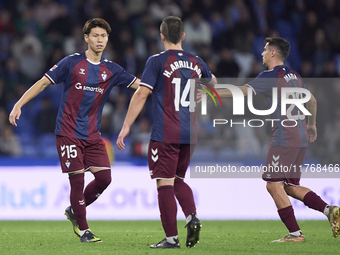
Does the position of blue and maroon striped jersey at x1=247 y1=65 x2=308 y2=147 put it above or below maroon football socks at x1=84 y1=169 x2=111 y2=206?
above

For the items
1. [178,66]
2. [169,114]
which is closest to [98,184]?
[169,114]

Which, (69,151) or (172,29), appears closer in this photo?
(172,29)

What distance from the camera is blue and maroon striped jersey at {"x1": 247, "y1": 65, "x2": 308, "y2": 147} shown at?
6.16 meters

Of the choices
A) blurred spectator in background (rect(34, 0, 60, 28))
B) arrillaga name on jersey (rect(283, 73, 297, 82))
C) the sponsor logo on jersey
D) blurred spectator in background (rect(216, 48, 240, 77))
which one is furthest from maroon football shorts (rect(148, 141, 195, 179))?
blurred spectator in background (rect(34, 0, 60, 28))

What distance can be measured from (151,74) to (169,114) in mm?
399

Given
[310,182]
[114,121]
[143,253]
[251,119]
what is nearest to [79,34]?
[114,121]

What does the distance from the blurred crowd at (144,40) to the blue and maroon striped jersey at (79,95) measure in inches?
172

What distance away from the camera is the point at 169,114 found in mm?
5625

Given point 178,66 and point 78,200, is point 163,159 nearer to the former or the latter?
point 178,66

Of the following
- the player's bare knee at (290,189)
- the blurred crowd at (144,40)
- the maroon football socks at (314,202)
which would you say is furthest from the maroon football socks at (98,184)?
the blurred crowd at (144,40)

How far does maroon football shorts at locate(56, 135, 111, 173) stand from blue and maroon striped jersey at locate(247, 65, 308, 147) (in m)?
1.68

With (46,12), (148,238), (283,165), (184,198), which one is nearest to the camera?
(184,198)

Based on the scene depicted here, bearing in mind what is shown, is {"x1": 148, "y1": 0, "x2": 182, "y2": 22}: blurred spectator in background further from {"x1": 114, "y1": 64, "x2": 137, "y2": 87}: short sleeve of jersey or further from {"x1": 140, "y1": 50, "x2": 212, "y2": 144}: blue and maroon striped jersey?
{"x1": 140, "y1": 50, "x2": 212, "y2": 144}: blue and maroon striped jersey

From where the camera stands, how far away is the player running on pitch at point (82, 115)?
6191 mm
